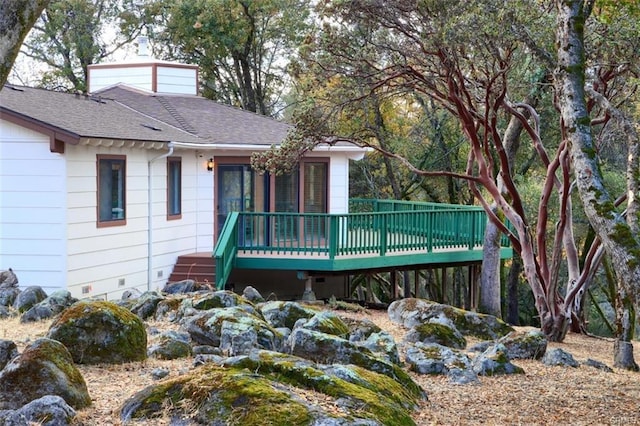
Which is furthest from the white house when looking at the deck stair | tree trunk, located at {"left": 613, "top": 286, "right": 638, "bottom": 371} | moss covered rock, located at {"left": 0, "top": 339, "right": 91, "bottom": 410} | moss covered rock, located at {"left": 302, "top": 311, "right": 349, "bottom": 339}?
tree trunk, located at {"left": 613, "top": 286, "right": 638, "bottom": 371}

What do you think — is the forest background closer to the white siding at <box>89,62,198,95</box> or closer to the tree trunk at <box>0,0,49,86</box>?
the tree trunk at <box>0,0,49,86</box>

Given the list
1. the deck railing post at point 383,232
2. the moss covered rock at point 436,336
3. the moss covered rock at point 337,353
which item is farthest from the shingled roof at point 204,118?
the moss covered rock at point 337,353

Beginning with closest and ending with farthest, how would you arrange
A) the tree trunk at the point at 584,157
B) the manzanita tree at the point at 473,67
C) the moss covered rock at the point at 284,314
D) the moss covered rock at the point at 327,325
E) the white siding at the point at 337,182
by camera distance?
1. the tree trunk at the point at 584,157
2. the moss covered rock at the point at 327,325
3. the moss covered rock at the point at 284,314
4. the manzanita tree at the point at 473,67
5. the white siding at the point at 337,182

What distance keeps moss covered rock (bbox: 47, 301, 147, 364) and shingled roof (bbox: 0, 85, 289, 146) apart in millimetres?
6535

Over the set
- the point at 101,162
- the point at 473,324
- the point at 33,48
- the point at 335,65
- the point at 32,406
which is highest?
the point at 33,48

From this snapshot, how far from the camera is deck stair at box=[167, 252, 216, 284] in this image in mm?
16938

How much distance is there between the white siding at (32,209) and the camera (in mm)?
13641

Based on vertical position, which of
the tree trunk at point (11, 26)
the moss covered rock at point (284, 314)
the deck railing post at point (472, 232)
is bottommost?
the moss covered rock at point (284, 314)

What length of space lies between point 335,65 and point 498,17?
3.99m

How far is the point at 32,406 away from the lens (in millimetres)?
4844

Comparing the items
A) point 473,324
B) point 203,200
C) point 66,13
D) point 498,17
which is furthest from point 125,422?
point 66,13

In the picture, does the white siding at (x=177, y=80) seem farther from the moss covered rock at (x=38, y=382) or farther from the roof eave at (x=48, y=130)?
the moss covered rock at (x=38, y=382)

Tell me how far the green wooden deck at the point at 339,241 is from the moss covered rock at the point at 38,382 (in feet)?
33.1

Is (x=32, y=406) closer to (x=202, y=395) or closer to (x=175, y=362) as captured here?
(x=202, y=395)
